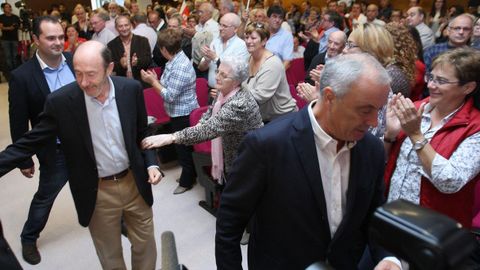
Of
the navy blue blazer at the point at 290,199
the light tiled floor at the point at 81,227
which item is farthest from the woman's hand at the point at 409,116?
the light tiled floor at the point at 81,227

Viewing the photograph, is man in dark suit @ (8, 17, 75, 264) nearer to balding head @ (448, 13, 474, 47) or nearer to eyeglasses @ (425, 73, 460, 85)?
eyeglasses @ (425, 73, 460, 85)

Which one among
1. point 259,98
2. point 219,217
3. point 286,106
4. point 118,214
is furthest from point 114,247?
point 286,106

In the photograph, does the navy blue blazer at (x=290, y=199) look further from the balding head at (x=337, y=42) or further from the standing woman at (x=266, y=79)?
the balding head at (x=337, y=42)

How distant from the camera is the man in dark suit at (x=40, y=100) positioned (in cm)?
250

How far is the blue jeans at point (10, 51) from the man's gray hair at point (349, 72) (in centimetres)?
995

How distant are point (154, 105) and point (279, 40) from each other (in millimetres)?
1793

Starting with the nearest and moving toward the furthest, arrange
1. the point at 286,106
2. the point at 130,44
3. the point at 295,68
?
the point at 286,106 < the point at 130,44 < the point at 295,68

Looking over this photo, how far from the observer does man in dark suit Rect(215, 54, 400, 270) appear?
1.10 metres

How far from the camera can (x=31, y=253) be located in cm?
284

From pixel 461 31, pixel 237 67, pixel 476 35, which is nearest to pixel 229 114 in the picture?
pixel 237 67

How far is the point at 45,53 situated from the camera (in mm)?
2604

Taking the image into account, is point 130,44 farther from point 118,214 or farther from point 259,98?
point 118,214

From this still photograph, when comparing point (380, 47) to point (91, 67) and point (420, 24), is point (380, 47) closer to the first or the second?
point (91, 67)

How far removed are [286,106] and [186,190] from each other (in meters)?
1.30
